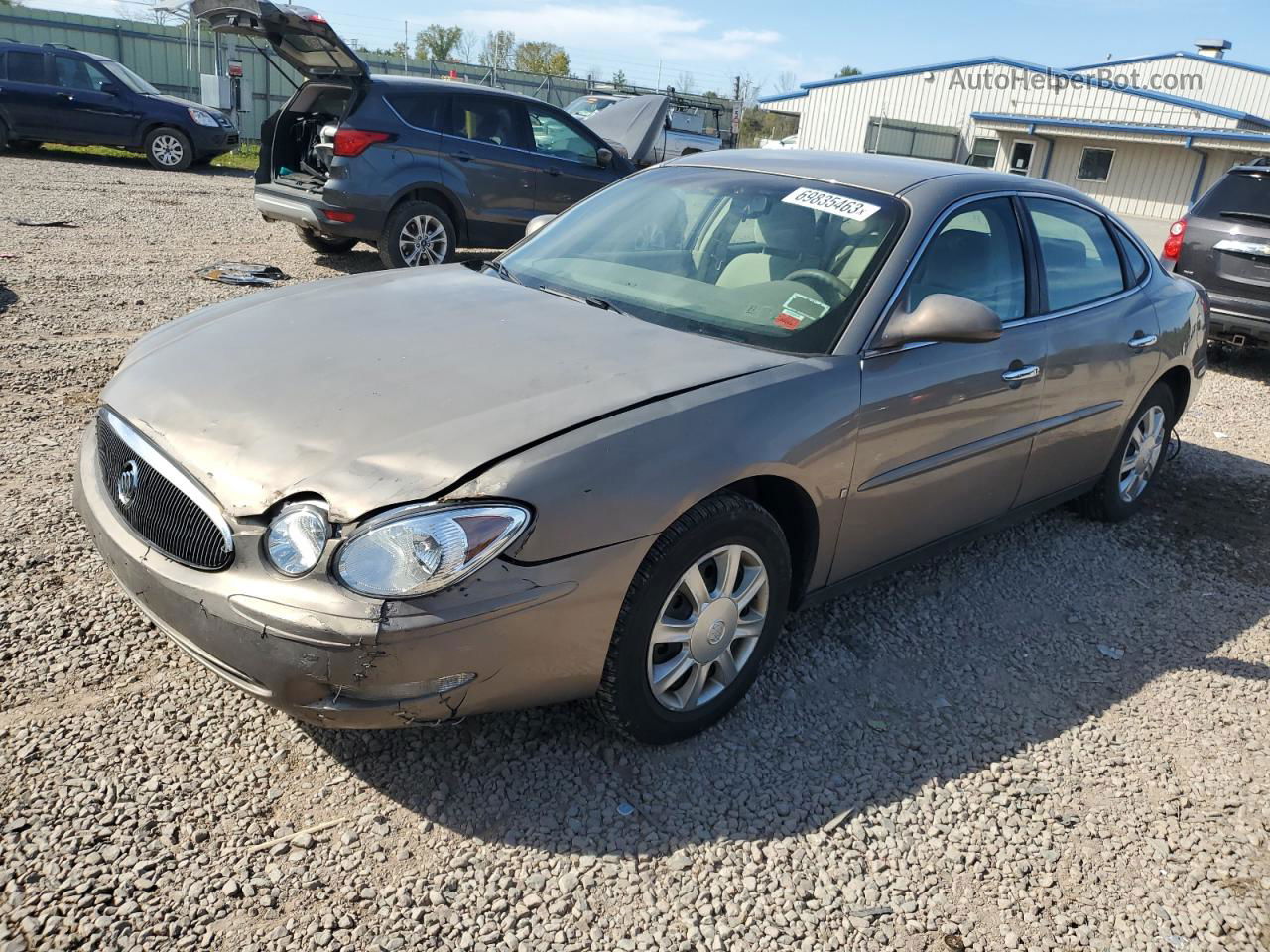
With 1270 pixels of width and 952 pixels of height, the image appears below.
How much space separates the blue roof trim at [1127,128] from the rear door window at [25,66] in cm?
2590

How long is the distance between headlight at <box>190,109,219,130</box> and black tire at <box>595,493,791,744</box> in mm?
16604

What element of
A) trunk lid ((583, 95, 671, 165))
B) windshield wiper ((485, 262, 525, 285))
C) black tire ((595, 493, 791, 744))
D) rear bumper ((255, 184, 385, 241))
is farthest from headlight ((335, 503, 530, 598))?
trunk lid ((583, 95, 671, 165))

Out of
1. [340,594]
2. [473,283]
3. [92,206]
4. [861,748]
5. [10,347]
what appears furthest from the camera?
[92,206]

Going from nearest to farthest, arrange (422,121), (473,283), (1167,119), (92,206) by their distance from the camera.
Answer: (473,283) < (422,121) < (92,206) < (1167,119)

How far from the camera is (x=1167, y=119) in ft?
92.8

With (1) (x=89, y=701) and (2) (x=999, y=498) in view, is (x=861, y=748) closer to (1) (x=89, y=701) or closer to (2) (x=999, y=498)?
(2) (x=999, y=498)

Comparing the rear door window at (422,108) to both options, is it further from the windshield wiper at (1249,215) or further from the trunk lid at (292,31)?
the windshield wiper at (1249,215)

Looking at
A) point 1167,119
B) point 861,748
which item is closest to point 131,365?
point 861,748

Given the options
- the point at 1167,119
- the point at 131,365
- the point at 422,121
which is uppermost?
the point at 1167,119

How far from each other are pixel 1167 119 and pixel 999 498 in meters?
30.1

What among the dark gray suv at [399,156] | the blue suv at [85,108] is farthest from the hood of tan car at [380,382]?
the blue suv at [85,108]

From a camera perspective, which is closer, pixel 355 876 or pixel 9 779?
pixel 355 876

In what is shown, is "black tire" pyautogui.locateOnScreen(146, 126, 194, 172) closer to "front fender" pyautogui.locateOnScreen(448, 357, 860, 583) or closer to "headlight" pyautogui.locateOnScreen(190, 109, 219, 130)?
"headlight" pyautogui.locateOnScreen(190, 109, 219, 130)

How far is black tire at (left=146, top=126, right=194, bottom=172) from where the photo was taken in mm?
15977
